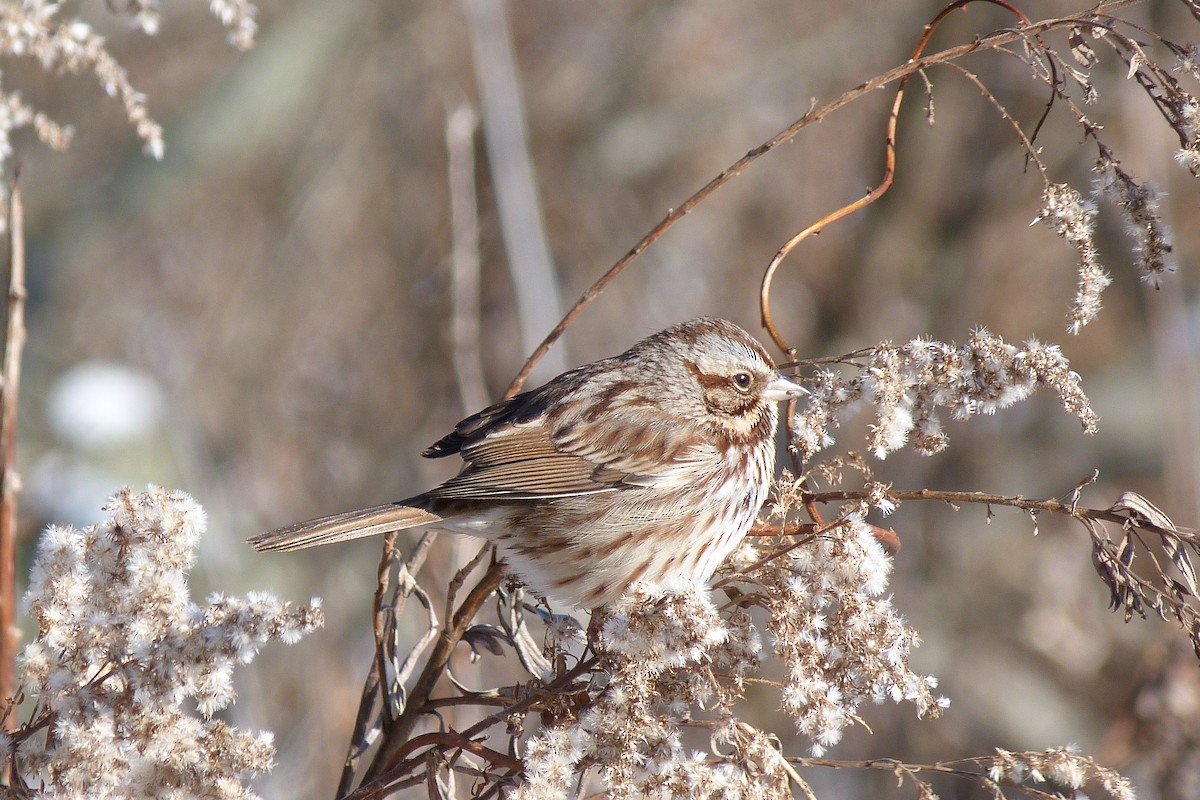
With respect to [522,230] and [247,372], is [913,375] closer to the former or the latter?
[522,230]

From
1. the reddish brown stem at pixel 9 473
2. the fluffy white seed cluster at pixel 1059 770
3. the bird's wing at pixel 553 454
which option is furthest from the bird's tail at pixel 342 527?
the fluffy white seed cluster at pixel 1059 770

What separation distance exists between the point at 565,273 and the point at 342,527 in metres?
5.82

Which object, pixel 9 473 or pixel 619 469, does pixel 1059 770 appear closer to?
pixel 619 469

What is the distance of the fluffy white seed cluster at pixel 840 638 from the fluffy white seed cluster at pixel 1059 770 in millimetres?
114

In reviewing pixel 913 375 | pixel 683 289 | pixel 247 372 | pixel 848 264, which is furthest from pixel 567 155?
pixel 913 375

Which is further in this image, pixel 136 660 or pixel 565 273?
pixel 565 273

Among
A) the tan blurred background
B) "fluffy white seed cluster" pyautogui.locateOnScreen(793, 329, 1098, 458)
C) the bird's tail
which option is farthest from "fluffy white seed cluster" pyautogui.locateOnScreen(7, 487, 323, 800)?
the tan blurred background

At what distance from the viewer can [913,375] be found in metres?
1.81

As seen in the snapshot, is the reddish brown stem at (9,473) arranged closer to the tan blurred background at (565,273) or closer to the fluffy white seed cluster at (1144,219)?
the fluffy white seed cluster at (1144,219)

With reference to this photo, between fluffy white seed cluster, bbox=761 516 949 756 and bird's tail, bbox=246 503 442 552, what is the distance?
105 centimetres

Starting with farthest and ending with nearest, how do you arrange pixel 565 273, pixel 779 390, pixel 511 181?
pixel 565 273 → pixel 511 181 → pixel 779 390

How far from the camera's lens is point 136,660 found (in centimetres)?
153

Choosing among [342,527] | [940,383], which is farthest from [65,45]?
[940,383]

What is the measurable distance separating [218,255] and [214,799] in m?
8.27
